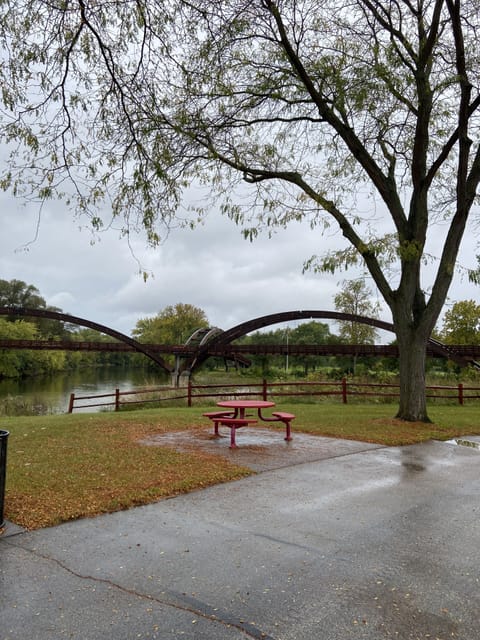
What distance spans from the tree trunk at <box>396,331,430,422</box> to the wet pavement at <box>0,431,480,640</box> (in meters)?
6.75

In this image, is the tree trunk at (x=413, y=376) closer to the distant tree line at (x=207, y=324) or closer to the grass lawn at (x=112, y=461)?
the grass lawn at (x=112, y=461)

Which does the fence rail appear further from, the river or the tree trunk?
the river

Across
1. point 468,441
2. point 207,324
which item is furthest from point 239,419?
point 207,324

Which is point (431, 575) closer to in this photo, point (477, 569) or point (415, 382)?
point (477, 569)

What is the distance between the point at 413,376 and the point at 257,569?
10.2m

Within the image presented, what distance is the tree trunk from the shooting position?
42.1 feet

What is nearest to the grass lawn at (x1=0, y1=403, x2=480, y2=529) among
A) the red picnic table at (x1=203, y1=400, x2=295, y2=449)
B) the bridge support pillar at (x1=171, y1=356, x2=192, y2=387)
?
the red picnic table at (x1=203, y1=400, x2=295, y2=449)

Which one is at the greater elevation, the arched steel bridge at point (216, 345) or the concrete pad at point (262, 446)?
the arched steel bridge at point (216, 345)

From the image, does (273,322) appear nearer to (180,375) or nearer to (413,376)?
(180,375)

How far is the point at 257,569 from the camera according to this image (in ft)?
12.4

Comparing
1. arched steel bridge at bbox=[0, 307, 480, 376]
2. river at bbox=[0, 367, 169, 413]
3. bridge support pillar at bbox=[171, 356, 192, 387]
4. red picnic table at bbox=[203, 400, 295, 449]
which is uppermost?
arched steel bridge at bbox=[0, 307, 480, 376]

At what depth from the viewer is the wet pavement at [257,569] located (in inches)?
118

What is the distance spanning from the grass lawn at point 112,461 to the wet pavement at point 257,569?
16.7 inches

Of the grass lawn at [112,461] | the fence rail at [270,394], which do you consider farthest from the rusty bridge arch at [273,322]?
the grass lawn at [112,461]
